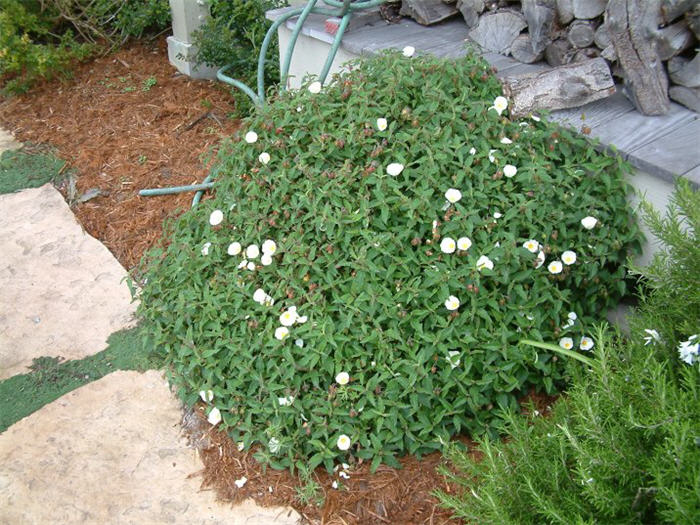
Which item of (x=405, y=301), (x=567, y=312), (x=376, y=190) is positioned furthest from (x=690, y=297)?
(x=376, y=190)

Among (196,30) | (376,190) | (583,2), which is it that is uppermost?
(583,2)

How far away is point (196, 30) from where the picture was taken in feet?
15.9

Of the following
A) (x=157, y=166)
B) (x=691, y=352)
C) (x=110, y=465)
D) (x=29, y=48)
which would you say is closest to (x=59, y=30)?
(x=29, y=48)

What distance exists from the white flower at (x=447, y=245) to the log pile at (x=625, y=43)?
75 centimetres

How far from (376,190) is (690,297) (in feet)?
3.49

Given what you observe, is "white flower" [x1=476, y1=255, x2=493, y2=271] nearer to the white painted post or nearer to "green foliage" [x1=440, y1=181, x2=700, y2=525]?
"green foliage" [x1=440, y1=181, x2=700, y2=525]

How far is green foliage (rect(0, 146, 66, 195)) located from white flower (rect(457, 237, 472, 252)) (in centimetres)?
278

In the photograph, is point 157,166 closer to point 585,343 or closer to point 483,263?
point 483,263

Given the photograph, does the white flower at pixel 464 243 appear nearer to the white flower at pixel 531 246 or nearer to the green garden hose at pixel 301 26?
the white flower at pixel 531 246

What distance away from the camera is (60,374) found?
115 inches

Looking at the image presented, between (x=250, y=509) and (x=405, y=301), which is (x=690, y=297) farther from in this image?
(x=250, y=509)

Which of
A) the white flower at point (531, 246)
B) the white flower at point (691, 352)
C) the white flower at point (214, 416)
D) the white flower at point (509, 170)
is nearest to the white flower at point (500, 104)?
the white flower at point (509, 170)

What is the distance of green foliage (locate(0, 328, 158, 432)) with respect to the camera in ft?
9.14

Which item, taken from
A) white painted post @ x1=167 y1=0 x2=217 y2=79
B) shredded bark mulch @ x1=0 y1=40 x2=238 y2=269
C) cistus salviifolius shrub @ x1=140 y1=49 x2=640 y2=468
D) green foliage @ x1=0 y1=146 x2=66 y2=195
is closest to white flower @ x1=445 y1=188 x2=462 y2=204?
cistus salviifolius shrub @ x1=140 y1=49 x2=640 y2=468
